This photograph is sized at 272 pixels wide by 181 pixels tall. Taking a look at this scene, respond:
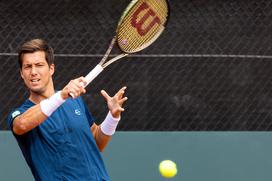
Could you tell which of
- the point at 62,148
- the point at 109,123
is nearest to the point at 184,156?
the point at 109,123

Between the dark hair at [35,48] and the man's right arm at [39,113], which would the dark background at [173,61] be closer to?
the dark hair at [35,48]

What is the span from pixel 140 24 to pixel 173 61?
2.17 metres

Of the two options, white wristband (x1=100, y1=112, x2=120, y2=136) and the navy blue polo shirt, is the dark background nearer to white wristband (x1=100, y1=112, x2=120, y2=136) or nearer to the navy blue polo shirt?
white wristband (x1=100, y1=112, x2=120, y2=136)

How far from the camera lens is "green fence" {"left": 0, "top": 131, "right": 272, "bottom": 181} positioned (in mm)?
5730

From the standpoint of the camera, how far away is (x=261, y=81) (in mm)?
6473

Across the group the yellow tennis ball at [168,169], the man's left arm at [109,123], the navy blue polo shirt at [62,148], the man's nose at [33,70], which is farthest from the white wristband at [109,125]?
the yellow tennis ball at [168,169]

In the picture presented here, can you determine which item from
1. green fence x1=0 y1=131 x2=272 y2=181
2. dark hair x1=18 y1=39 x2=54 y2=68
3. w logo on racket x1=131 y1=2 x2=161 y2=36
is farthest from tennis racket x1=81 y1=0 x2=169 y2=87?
green fence x1=0 y1=131 x2=272 y2=181

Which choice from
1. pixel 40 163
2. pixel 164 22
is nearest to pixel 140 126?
pixel 164 22

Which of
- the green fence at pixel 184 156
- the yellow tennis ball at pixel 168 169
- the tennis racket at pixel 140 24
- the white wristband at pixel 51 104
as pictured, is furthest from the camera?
the green fence at pixel 184 156

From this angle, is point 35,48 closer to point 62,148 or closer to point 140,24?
point 62,148

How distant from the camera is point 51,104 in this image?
10.8 ft

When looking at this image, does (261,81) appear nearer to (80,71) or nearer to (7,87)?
(80,71)

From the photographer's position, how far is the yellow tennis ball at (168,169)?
5.48 metres

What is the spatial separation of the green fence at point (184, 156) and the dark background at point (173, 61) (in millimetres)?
307
